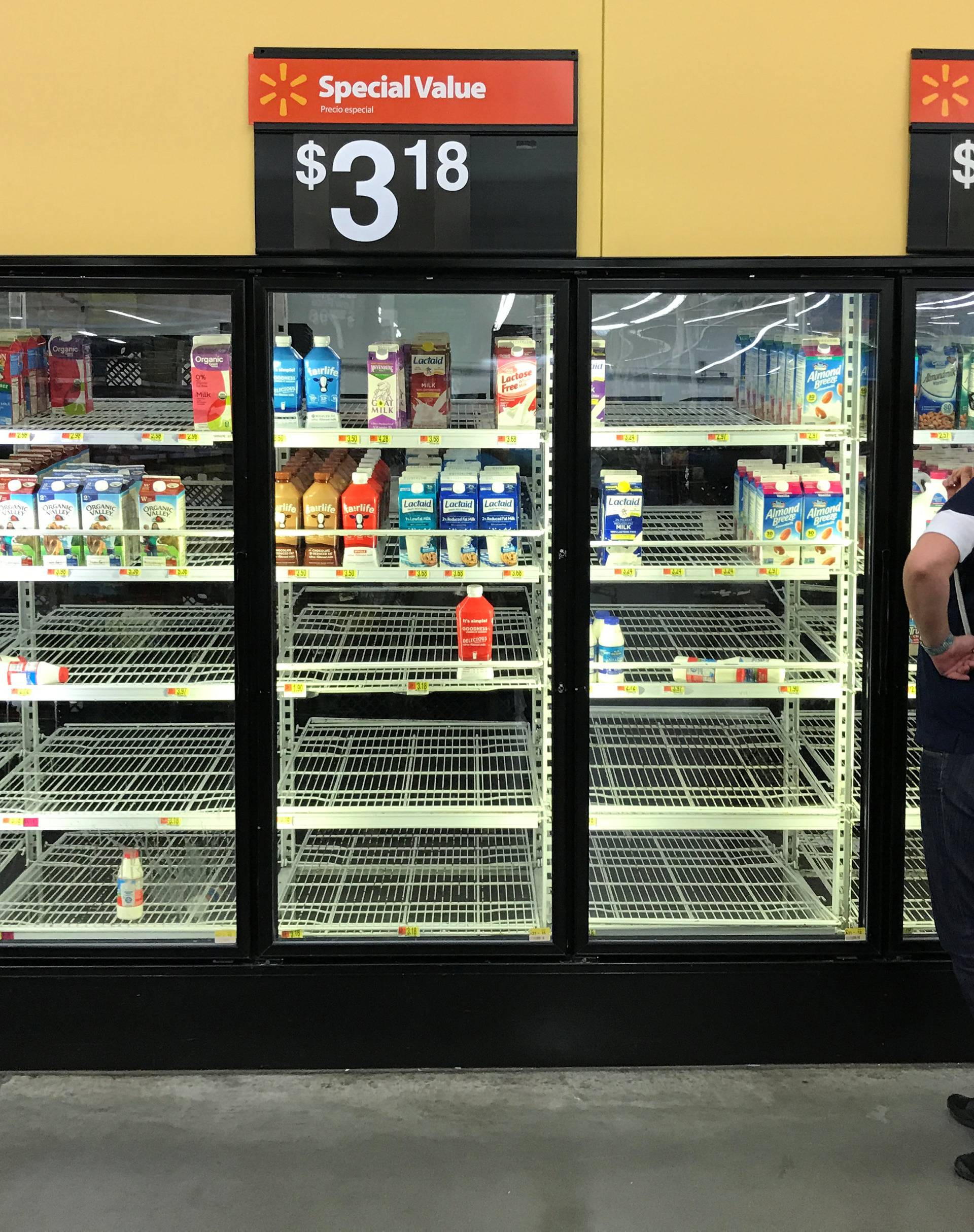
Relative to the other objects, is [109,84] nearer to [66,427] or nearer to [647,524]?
[66,427]

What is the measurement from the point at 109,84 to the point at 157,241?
406 mm

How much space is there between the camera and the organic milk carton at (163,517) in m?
3.60

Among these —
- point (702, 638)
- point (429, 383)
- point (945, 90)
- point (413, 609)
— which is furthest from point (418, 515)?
point (945, 90)

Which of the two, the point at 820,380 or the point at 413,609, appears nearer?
the point at 820,380

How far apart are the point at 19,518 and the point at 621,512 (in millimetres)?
1690

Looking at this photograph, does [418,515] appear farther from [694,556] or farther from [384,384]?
[694,556]

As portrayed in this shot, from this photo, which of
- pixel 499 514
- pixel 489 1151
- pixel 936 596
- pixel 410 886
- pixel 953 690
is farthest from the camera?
pixel 410 886

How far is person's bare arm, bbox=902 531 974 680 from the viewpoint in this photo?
288 cm

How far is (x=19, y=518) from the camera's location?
361 cm

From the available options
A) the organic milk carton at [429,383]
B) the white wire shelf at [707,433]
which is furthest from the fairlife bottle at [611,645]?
the organic milk carton at [429,383]

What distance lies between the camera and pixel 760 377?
3.74 metres

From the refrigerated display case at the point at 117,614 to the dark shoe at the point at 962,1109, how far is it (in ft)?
6.42

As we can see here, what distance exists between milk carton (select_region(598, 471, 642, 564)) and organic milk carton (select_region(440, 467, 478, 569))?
365mm

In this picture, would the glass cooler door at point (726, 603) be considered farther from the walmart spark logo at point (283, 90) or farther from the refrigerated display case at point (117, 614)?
the refrigerated display case at point (117, 614)
